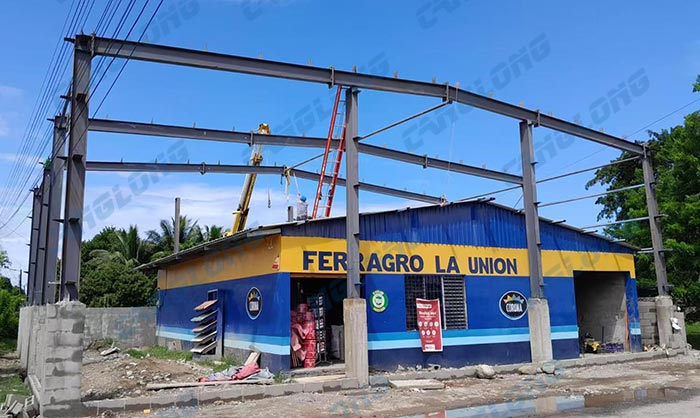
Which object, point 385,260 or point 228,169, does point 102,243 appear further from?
point 385,260

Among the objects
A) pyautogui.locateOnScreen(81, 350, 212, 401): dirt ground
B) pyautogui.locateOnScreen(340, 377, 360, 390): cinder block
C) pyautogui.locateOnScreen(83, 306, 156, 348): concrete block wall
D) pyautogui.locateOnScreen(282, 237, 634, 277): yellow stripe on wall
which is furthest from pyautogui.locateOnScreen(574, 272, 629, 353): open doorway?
pyautogui.locateOnScreen(83, 306, 156, 348): concrete block wall

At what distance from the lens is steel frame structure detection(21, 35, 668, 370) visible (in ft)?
39.7

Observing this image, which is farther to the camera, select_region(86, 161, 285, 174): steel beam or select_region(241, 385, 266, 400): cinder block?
select_region(86, 161, 285, 174): steel beam

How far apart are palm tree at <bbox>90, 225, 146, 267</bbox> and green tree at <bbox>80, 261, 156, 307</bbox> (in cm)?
469

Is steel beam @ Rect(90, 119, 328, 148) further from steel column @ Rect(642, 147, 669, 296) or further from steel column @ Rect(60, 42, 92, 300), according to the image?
steel column @ Rect(642, 147, 669, 296)

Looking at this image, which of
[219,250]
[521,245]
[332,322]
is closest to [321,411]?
[332,322]

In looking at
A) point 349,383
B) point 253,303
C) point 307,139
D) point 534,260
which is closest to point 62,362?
point 253,303

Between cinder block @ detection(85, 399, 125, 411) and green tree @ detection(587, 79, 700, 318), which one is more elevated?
green tree @ detection(587, 79, 700, 318)

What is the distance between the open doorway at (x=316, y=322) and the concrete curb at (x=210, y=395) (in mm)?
→ 2168

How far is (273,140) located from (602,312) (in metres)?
14.5

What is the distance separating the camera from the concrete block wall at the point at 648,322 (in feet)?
71.1

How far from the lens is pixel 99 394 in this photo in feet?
41.2

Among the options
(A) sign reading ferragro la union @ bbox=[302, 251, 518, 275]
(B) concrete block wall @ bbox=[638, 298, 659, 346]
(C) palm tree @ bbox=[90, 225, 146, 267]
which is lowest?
(B) concrete block wall @ bbox=[638, 298, 659, 346]

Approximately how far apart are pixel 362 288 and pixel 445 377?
3.39 metres
